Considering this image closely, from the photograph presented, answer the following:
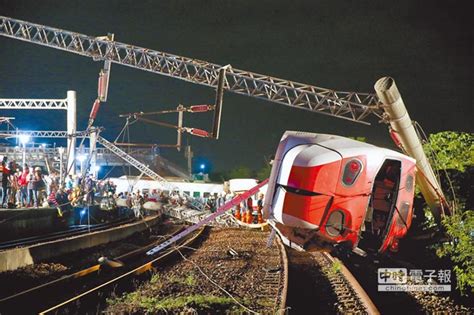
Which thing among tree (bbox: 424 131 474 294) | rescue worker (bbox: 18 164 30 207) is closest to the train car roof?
tree (bbox: 424 131 474 294)

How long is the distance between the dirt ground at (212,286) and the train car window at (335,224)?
149 cm

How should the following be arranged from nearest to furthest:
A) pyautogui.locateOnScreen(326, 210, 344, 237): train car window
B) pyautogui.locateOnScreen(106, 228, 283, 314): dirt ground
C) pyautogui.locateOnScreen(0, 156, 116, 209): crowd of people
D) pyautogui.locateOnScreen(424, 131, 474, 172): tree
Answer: pyautogui.locateOnScreen(326, 210, 344, 237): train car window < pyautogui.locateOnScreen(106, 228, 283, 314): dirt ground < pyautogui.locateOnScreen(424, 131, 474, 172): tree < pyautogui.locateOnScreen(0, 156, 116, 209): crowd of people

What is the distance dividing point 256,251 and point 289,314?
24.3 ft

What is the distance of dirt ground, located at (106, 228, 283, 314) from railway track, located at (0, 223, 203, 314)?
42 cm

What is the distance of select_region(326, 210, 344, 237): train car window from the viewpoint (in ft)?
25.6

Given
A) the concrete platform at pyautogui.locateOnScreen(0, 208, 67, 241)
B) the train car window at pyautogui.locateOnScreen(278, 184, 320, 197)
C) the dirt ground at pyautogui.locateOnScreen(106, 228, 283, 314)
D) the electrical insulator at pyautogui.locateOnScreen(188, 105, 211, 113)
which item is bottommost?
the dirt ground at pyautogui.locateOnScreen(106, 228, 283, 314)

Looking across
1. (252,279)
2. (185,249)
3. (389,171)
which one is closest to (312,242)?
(389,171)

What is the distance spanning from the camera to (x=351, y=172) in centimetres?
770

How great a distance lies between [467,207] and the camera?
10742 millimetres

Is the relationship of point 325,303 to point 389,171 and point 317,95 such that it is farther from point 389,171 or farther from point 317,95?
point 317,95

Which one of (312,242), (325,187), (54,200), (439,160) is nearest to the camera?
(325,187)

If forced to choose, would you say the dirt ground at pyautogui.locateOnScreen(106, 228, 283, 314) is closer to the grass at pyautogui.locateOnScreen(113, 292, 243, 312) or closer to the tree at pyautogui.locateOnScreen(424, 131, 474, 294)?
the grass at pyautogui.locateOnScreen(113, 292, 243, 312)

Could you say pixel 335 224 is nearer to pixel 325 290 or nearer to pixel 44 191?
pixel 325 290

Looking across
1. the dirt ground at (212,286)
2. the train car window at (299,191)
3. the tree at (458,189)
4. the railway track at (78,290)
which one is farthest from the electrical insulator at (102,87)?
the train car window at (299,191)
